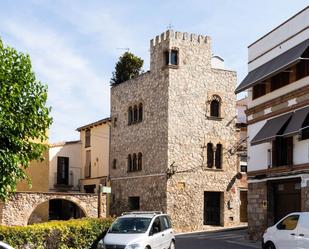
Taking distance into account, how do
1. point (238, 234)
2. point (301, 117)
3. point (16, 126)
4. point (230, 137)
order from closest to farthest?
point (16, 126) < point (301, 117) < point (238, 234) < point (230, 137)

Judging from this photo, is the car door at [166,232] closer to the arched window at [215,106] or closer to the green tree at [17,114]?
the green tree at [17,114]

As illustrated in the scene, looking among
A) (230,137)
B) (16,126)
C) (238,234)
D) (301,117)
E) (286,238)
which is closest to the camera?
(16,126)

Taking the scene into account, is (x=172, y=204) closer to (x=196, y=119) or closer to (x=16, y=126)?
(x=196, y=119)

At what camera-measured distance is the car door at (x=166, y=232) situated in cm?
2088

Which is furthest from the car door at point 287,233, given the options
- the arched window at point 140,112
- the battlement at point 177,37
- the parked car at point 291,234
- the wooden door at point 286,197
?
the arched window at point 140,112

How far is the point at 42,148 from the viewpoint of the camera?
59.2 ft

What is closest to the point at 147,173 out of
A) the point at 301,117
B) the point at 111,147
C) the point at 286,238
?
the point at 111,147

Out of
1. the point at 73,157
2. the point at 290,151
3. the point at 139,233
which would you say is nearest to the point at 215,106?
the point at 73,157

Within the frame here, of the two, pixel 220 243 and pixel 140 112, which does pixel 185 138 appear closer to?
pixel 140 112

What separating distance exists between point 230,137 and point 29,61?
25.5 meters

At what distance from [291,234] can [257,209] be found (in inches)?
325

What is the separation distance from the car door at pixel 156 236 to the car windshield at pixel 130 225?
0.25 metres

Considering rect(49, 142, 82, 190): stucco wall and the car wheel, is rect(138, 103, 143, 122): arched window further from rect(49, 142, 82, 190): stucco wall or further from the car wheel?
the car wheel

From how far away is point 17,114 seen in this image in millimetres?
16984
